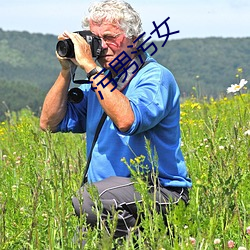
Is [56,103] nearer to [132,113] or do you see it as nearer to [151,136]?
[151,136]

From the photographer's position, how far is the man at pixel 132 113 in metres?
3.29

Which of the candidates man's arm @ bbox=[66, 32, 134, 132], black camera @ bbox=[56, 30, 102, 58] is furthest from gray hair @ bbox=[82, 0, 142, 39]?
man's arm @ bbox=[66, 32, 134, 132]

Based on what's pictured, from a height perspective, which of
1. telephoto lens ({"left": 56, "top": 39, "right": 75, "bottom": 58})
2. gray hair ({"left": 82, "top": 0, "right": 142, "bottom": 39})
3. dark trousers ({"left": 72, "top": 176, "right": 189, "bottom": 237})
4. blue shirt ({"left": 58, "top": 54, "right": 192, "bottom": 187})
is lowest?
dark trousers ({"left": 72, "top": 176, "right": 189, "bottom": 237})

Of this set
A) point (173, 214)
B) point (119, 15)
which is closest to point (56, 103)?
point (119, 15)

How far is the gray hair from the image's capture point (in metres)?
3.52

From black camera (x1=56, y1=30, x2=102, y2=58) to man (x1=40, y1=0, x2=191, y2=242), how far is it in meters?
0.03

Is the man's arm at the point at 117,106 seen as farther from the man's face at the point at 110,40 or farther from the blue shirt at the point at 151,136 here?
the man's face at the point at 110,40

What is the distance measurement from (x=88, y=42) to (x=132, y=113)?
46 centimetres

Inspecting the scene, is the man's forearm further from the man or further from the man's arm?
the man's arm

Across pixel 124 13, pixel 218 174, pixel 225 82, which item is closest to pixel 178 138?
pixel 124 13

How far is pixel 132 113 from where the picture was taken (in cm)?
319

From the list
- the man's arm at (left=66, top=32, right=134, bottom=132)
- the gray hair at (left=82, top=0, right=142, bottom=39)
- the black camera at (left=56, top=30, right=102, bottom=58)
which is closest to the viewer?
the man's arm at (left=66, top=32, right=134, bottom=132)

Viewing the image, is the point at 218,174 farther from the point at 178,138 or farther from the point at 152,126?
the point at 178,138

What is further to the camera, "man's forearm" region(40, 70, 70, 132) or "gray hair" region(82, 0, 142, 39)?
"man's forearm" region(40, 70, 70, 132)
